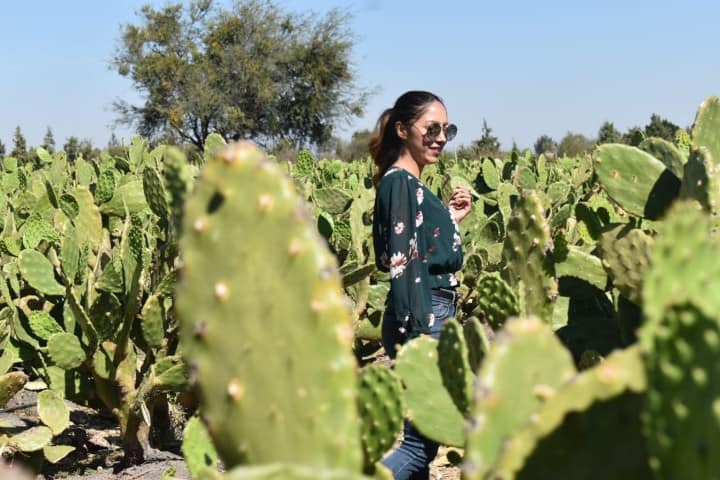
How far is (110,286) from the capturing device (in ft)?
14.8

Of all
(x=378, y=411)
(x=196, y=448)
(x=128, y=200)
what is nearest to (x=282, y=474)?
(x=378, y=411)

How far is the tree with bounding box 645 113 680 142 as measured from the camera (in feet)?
88.3

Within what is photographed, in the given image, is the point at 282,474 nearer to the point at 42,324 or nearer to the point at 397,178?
the point at 397,178

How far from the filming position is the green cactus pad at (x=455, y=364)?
6.26ft

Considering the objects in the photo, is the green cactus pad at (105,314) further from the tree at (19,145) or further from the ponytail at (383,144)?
the tree at (19,145)

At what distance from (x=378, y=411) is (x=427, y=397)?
51 centimetres

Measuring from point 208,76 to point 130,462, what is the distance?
48942 millimetres

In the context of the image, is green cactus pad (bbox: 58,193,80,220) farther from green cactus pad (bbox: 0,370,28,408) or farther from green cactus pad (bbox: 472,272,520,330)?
green cactus pad (bbox: 472,272,520,330)

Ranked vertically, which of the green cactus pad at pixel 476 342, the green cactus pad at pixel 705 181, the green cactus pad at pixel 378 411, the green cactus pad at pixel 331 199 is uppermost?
the green cactus pad at pixel 331 199

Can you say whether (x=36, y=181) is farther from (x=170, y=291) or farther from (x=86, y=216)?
(x=170, y=291)

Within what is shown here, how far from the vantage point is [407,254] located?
3662 mm

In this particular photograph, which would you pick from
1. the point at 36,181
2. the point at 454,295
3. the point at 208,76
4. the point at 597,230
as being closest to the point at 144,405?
the point at 454,295

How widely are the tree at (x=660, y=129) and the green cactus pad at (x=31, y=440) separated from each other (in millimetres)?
22276

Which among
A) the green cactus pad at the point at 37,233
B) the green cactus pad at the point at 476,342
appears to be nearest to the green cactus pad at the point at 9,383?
the green cactus pad at the point at 37,233
